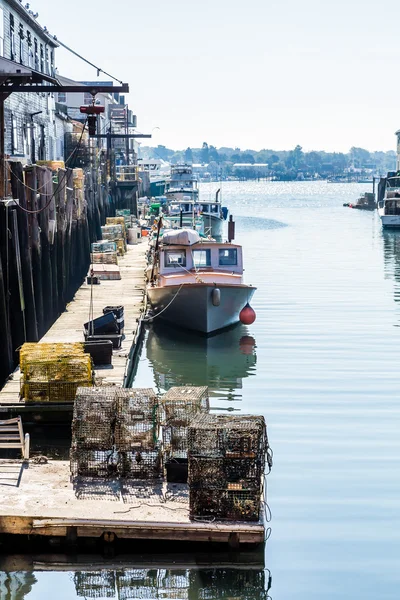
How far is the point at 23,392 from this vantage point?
17.5m

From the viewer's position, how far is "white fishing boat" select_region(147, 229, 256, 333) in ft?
91.1

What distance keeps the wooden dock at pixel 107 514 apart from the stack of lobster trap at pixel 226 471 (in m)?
0.21

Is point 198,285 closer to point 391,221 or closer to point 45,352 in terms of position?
point 45,352

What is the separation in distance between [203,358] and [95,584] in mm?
14567

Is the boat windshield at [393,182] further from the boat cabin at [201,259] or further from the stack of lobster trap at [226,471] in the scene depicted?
the stack of lobster trap at [226,471]

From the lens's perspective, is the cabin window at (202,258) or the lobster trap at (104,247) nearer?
the cabin window at (202,258)

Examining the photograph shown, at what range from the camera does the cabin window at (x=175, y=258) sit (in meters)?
29.5

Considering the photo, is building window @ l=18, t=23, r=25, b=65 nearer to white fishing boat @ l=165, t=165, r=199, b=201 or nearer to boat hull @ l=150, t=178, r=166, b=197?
white fishing boat @ l=165, t=165, r=199, b=201

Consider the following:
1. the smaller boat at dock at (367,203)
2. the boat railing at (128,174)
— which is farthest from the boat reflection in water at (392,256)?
the smaller boat at dock at (367,203)

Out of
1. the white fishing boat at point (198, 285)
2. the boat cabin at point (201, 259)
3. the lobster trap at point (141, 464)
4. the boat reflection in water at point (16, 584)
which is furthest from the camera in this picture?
the boat cabin at point (201, 259)

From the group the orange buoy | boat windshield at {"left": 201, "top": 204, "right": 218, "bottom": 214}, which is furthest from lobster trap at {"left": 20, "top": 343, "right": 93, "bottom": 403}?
boat windshield at {"left": 201, "top": 204, "right": 218, "bottom": 214}

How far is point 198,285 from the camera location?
27312 mm

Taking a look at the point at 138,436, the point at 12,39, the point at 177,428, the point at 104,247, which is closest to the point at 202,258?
the point at 104,247

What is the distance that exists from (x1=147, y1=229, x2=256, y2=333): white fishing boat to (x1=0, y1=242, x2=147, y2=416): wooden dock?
1.01 metres
